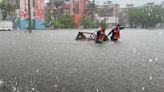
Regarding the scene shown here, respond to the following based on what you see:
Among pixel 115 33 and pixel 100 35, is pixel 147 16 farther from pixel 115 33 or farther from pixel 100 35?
pixel 100 35

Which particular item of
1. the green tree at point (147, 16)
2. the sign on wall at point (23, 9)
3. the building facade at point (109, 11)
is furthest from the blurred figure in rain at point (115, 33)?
the building facade at point (109, 11)

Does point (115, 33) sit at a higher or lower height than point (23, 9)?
lower

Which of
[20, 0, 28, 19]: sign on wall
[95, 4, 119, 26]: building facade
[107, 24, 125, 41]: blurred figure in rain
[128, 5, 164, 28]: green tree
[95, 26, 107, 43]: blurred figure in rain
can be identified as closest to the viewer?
[95, 26, 107, 43]: blurred figure in rain

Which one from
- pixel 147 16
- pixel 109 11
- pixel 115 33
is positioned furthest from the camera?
pixel 109 11

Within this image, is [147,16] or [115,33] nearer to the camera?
[115,33]

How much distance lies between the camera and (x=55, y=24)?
272 feet

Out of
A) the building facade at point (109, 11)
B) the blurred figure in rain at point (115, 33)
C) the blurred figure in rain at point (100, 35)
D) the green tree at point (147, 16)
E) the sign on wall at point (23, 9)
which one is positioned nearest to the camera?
the blurred figure in rain at point (100, 35)

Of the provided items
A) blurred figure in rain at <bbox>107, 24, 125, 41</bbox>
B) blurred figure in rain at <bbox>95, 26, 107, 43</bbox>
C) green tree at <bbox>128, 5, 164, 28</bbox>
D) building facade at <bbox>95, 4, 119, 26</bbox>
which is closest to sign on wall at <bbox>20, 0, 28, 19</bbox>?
green tree at <bbox>128, 5, 164, 28</bbox>

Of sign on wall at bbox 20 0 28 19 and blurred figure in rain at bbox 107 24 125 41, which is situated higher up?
sign on wall at bbox 20 0 28 19

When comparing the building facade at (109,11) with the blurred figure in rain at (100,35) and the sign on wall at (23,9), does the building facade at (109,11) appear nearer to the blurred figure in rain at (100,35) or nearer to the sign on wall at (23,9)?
the sign on wall at (23,9)

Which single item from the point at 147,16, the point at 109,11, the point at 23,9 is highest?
the point at 23,9

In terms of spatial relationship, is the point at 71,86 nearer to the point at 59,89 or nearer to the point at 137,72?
the point at 59,89

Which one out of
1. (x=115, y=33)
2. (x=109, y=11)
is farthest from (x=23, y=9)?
(x=115, y=33)

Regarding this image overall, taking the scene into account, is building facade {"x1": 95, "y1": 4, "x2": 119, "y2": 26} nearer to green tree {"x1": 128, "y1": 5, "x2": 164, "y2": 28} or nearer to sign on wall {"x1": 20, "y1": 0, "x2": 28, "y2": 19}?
green tree {"x1": 128, "y1": 5, "x2": 164, "y2": 28}
